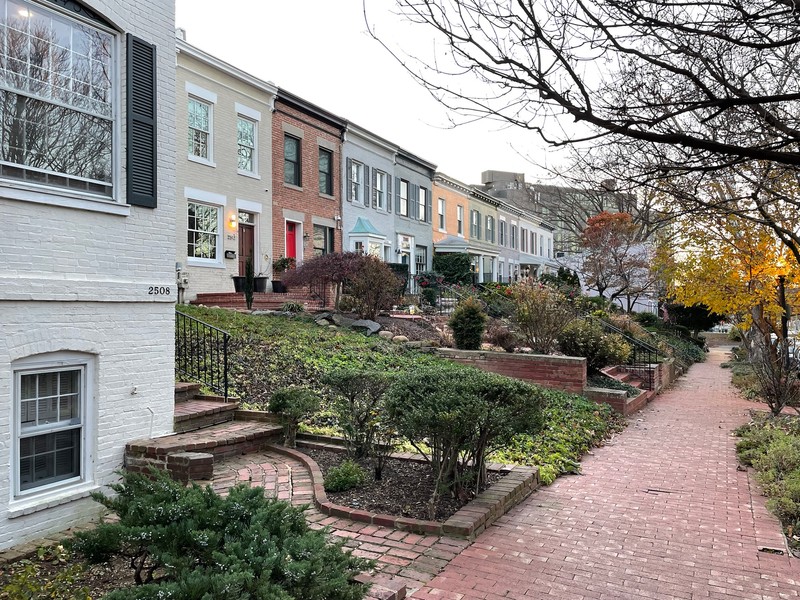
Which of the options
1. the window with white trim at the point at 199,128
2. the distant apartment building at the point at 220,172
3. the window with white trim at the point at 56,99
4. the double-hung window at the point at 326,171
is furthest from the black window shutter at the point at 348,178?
the window with white trim at the point at 56,99

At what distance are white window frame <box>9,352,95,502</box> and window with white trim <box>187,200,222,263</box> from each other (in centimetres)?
1107

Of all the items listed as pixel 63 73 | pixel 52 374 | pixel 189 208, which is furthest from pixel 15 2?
pixel 189 208

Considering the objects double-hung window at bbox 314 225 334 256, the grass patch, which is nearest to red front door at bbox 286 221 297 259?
double-hung window at bbox 314 225 334 256

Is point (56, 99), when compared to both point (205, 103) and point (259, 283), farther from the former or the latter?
point (259, 283)

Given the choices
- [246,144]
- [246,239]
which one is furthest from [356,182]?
[246,239]

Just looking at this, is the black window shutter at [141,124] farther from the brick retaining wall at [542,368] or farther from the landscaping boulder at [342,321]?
the landscaping boulder at [342,321]

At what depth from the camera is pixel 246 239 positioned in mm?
18500

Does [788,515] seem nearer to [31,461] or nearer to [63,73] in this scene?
[31,461]

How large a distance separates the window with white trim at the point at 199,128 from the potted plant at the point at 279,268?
377 centimetres

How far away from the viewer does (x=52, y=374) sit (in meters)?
5.49

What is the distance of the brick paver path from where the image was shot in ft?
13.7

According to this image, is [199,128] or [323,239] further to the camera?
[323,239]

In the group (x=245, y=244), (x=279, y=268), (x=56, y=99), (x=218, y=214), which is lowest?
(x=279, y=268)

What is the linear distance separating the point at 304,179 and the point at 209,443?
50.2 feet
